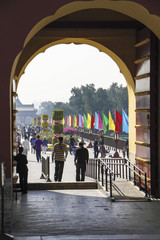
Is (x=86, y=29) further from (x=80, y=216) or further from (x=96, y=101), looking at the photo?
(x=96, y=101)

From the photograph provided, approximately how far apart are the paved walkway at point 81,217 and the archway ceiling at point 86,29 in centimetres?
425

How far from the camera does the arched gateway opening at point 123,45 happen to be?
12.6m

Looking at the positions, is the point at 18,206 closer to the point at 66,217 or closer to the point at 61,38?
the point at 66,217

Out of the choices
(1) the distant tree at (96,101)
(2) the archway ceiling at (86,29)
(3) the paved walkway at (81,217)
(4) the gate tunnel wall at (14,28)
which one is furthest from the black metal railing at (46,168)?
(1) the distant tree at (96,101)

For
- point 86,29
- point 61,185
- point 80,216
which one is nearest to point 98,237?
point 80,216

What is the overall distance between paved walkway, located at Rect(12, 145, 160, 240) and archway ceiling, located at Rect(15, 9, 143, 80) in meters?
4.25

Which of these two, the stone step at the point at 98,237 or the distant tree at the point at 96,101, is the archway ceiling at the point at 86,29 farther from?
the distant tree at the point at 96,101

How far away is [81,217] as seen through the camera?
31.3 ft

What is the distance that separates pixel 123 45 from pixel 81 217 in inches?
255

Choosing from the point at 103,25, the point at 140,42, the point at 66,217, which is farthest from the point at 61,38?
the point at 66,217

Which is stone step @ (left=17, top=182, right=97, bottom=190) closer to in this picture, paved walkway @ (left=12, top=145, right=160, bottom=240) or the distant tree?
paved walkway @ (left=12, top=145, right=160, bottom=240)

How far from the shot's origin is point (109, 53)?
597 inches

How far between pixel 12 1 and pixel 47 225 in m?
4.06

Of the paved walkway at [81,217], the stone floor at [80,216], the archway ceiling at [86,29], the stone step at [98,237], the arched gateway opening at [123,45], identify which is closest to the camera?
the stone step at [98,237]
